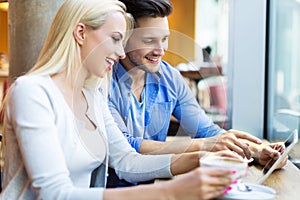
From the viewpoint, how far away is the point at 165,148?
5.35 feet

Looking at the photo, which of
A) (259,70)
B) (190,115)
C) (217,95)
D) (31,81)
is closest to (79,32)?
(31,81)

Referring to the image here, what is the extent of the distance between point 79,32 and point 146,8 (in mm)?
504

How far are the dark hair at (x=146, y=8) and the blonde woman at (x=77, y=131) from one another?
35 cm

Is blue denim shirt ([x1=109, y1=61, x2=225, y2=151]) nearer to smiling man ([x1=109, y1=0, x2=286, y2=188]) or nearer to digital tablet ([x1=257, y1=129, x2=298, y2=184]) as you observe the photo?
smiling man ([x1=109, y1=0, x2=286, y2=188])

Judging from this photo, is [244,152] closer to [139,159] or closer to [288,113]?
[139,159]

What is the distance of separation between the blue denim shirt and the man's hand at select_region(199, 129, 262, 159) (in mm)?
258

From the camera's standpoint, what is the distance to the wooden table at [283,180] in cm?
119

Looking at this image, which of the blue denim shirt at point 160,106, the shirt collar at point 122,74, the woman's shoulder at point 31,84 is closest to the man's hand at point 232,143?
the blue denim shirt at point 160,106

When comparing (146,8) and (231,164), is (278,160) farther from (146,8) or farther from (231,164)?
(146,8)

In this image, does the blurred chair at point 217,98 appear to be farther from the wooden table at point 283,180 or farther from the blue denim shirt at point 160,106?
the wooden table at point 283,180

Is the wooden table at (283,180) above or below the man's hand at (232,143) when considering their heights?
below

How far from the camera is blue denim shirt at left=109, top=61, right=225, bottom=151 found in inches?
65.9

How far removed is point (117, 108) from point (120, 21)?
48 centimetres

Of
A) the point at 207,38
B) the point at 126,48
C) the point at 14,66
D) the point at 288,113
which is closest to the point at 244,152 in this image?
the point at 126,48
